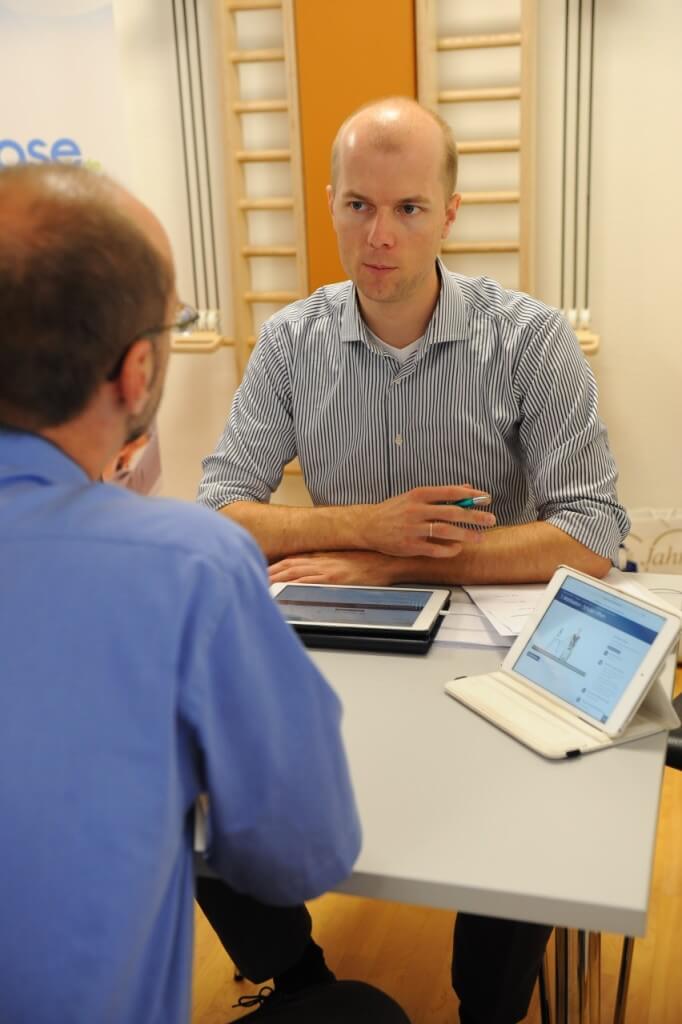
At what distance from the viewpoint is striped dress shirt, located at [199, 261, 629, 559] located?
199cm

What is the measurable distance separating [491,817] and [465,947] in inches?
24.2

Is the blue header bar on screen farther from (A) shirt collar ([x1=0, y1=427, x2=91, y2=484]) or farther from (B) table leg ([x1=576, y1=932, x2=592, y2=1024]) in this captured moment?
(A) shirt collar ([x1=0, y1=427, x2=91, y2=484])

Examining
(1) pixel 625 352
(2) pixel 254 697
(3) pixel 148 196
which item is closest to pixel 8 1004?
(2) pixel 254 697

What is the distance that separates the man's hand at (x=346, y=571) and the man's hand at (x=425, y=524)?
25 mm

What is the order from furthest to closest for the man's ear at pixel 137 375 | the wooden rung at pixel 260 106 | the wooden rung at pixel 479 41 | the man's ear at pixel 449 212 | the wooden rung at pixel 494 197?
the wooden rung at pixel 260 106 → the wooden rung at pixel 494 197 → the wooden rung at pixel 479 41 → the man's ear at pixel 449 212 → the man's ear at pixel 137 375

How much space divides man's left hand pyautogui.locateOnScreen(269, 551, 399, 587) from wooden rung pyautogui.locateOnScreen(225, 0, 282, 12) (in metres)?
2.30

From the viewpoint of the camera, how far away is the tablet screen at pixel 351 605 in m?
1.64

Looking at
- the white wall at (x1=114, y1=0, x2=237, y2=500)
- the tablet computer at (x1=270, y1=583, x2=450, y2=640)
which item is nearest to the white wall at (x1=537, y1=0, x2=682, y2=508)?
the white wall at (x1=114, y1=0, x2=237, y2=500)

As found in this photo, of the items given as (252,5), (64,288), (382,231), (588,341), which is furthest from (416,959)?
(252,5)

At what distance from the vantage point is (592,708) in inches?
53.5

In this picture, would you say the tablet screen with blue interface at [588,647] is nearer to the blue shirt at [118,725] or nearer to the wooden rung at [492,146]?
the blue shirt at [118,725]

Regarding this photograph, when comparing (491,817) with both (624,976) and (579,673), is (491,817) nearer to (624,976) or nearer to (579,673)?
(579,673)

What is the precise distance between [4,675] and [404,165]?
4.66ft

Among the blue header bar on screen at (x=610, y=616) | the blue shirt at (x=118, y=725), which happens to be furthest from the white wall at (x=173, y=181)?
the blue shirt at (x=118, y=725)
